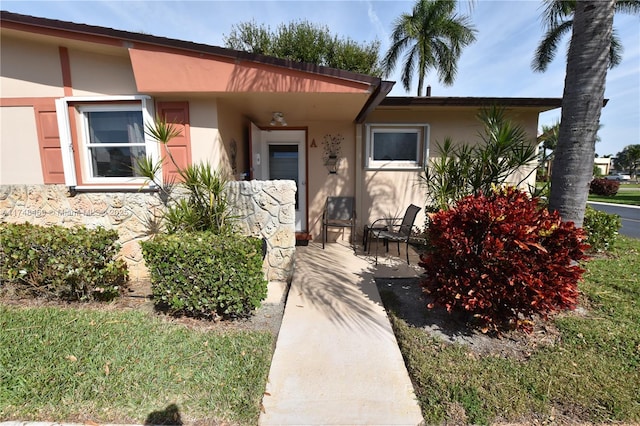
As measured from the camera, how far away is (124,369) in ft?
7.85

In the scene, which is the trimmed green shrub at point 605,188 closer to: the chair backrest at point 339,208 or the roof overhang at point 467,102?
the roof overhang at point 467,102

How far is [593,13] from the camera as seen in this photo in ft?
9.30

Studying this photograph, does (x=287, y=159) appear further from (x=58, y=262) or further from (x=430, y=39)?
(x=430, y=39)

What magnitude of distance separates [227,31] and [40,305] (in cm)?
1612

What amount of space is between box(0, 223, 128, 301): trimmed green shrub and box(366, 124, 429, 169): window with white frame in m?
5.05

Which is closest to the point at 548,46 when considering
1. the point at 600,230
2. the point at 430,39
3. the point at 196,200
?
the point at 430,39

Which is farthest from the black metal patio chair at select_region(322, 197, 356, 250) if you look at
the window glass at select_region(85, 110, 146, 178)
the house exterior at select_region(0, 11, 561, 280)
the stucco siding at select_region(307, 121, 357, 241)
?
the window glass at select_region(85, 110, 146, 178)

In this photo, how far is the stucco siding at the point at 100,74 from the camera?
4172 mm

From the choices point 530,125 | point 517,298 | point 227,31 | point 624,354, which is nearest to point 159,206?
point 517,298

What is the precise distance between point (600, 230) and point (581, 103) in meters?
3.77

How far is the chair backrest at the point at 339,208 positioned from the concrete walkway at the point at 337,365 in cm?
251

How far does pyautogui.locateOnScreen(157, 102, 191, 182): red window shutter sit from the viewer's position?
14.1 feet

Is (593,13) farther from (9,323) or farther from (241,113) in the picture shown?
(9,323)

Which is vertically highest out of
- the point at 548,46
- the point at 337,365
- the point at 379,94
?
the point at 548,46
